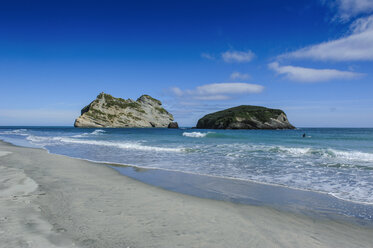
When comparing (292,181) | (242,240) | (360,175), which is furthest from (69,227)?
(360,175)

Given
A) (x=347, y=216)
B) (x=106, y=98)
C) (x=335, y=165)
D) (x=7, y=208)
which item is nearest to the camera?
(x=7, y=208)

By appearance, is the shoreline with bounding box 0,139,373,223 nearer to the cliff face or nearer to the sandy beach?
the sandy beach

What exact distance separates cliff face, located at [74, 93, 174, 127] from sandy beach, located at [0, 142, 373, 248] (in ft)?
440

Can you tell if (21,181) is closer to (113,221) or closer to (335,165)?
(113,221)

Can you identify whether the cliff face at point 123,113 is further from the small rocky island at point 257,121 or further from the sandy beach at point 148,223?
the sandy beach at point 148,223

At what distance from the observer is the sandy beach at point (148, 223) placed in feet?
12.6

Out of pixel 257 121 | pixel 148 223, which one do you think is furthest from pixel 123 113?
pixel 148 223

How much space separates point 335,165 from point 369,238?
33.0 ft

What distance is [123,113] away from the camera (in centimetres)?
14562

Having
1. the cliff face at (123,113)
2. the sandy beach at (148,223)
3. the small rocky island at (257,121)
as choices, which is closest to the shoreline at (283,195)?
the sandy beach at (148,223)

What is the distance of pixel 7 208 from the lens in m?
5.05

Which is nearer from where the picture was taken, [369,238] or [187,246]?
[187,246]

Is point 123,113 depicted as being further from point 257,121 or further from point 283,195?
point 283,195

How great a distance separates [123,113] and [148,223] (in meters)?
146
